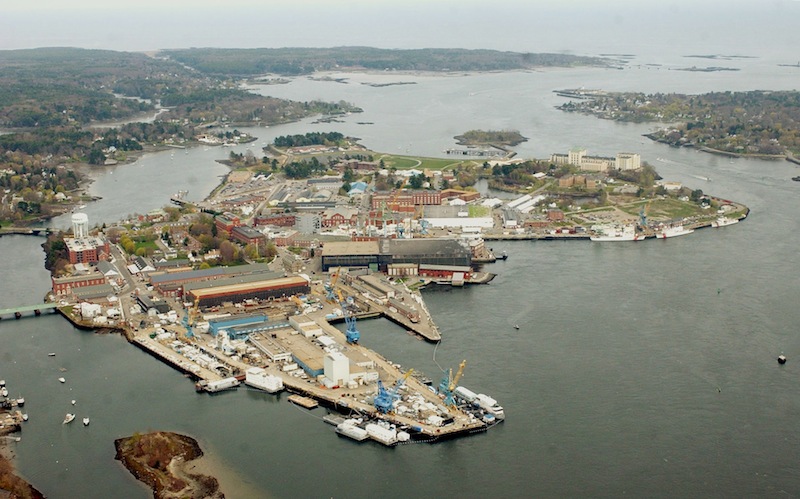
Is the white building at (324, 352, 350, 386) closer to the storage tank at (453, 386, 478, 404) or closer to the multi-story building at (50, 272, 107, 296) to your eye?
the storage tank at (453, 386, 478, 404)

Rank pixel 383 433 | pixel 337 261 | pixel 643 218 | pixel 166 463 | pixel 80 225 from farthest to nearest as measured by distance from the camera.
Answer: pixel 643 218 → pixel 80 225 → pixel 337 261 → pixel 383 433 → pixel 166 463

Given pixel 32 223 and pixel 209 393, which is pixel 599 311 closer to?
pixel 209 393

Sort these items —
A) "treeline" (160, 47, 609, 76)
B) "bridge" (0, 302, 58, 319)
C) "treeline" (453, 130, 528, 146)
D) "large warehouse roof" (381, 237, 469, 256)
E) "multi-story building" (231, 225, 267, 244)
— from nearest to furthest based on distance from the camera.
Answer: "bridge" (0, 302, 58, 319) < "large warehouse roof" (381, 237, 469, 256) < "multi-story building" (231, 225, 267, 244) < "treeline" (453, 130, 528, 146) < "treeline" (160, 47, 609, 76)

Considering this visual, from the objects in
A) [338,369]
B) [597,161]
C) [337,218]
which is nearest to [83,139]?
[337,218]

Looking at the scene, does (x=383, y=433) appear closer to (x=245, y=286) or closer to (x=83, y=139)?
(x=245, y=286)

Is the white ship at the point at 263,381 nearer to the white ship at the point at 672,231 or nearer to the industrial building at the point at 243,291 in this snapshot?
the industrial building at the point at 243,291

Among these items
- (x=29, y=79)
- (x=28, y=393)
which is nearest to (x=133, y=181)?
(x=28, y=393)

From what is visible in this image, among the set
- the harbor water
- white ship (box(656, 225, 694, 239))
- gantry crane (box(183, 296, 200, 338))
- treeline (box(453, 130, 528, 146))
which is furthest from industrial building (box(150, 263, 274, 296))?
treeline (box(453, 130, 528, 146))
